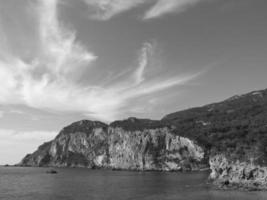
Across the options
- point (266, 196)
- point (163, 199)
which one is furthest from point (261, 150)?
point (163, 199)

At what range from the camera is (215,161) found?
117875mm

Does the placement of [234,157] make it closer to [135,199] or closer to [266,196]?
[266,196]

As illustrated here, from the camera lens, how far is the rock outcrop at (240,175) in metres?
93.7

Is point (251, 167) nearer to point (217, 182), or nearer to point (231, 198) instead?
point (217, 182)

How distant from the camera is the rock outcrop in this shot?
9369cm

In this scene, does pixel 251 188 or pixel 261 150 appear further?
pixel 261 150

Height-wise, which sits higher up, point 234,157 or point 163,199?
point 234,157

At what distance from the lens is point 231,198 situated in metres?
77.6

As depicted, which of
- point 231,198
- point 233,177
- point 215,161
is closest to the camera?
point 231,198

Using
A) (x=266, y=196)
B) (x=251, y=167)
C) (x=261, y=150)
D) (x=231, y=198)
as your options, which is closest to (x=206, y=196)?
(x=231, y=198)

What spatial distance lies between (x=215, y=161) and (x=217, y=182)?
13619mm

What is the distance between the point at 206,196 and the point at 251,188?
1660 cm

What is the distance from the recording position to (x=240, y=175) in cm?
10031

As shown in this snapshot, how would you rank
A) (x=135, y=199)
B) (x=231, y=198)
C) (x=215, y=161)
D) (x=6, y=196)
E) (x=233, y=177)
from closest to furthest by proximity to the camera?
(x=231, y=198), (x=135, y=199), (x=6, y=196), (x=233, y=177), (x=215, y=161)
